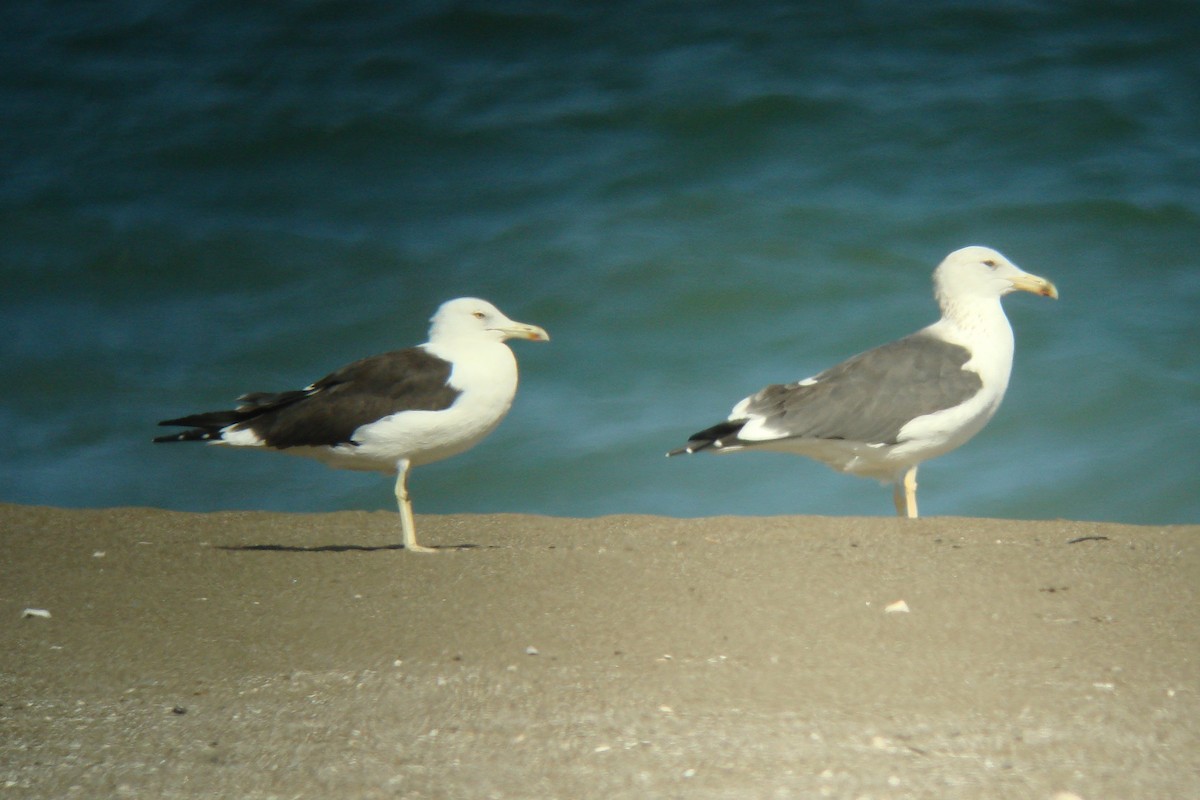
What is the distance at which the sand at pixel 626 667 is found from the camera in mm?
3262

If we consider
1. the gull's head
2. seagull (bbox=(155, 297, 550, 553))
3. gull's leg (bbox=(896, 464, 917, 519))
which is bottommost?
gull's leg (bbox=(896, 464, 917, 519))

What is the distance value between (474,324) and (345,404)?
71 centimetres

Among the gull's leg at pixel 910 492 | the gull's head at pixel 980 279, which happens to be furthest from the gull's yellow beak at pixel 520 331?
the gull's head at pixel 980 279

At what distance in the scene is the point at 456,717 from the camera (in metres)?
3.62

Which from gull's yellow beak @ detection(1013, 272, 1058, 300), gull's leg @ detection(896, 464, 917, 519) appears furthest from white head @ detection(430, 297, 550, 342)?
gull's yellow beak @ detection(1013, 272, 1058, 300)

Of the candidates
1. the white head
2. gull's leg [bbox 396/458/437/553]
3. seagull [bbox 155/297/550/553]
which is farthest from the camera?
the white head

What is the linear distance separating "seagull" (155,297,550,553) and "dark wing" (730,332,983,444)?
1358mm

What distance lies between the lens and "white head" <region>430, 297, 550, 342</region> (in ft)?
20.7

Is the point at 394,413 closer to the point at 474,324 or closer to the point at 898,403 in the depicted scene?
the point at 474,324

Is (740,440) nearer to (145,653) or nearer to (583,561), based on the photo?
(583,561)

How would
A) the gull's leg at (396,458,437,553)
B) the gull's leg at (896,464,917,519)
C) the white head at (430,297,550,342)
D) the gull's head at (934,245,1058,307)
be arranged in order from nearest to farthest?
the gull's leg at (396,458,437,553)
the white head at (430,297,550,342)
the gull's leg at (896,464,917,519)
the gull's head at (934,245,1058,307)

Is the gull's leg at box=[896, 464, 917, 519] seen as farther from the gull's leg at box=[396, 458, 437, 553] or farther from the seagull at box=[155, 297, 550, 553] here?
the gull's leg at box=[396, 458, 437, 553]

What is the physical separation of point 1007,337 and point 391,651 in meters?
4.01

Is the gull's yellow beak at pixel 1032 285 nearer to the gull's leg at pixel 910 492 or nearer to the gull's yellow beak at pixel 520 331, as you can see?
the gull's leg at pixel 910 492
